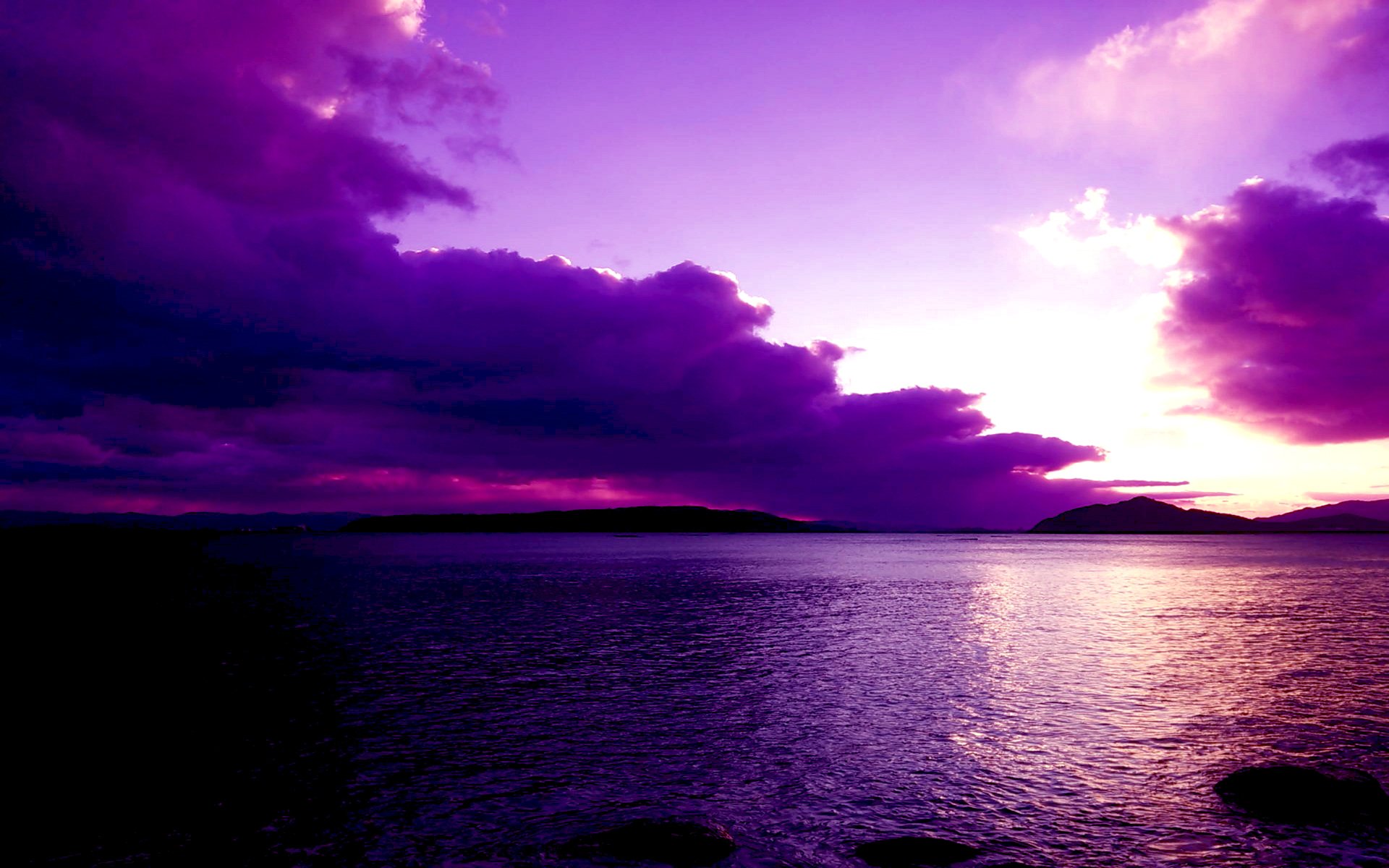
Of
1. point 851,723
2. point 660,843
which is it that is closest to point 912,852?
point 660,843

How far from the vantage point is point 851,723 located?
31.3 metres

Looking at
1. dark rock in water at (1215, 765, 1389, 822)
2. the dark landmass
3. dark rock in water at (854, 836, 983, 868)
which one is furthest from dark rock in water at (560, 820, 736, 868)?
dark rock in water at (1215, 765, 1389, 822)

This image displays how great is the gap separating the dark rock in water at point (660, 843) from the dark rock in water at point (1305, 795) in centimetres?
1476

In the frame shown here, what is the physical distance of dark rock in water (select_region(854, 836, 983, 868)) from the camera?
18.0 meters

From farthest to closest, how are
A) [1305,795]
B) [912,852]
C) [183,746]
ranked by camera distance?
[183,746] < [1305,795] < [912,852]

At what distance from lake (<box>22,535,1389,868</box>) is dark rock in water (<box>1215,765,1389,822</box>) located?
867 millimetres

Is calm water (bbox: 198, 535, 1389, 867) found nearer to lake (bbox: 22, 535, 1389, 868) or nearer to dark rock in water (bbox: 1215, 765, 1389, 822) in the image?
lake (bbox: 22, 535, 1389, 868)

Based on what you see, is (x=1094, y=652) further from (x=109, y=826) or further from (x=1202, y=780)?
(x=109, y=826)

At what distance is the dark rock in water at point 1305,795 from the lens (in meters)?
21.0

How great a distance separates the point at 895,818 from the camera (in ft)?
69.4

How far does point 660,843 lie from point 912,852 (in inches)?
234

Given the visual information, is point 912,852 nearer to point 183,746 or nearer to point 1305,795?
point 1305,795

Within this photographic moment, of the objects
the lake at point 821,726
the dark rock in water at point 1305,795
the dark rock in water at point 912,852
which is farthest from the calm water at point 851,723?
the dark rock in water at point 1305,795

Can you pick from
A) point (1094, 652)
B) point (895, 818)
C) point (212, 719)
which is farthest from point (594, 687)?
point (1094, 652)
